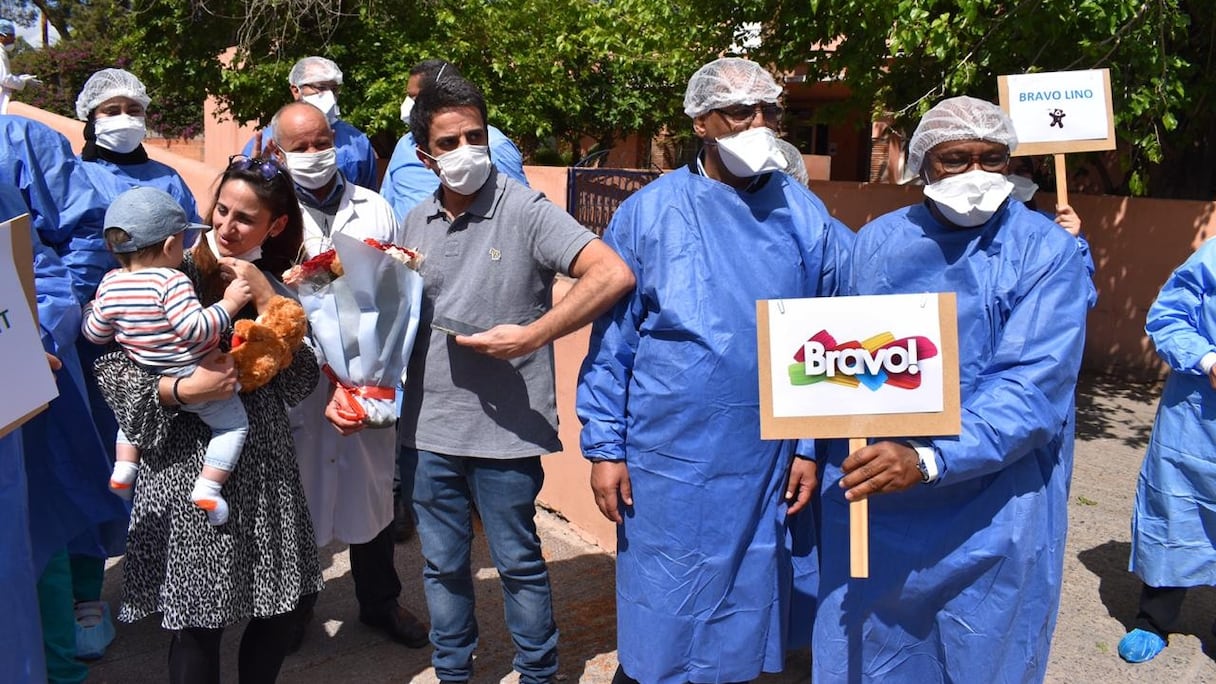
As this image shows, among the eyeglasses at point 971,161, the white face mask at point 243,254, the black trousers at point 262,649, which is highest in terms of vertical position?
the eyeglasses at point 971,161

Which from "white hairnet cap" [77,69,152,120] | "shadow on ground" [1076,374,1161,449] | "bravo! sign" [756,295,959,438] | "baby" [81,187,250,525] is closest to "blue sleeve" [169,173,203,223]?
"white hairnet cap" [77,69,152,120]

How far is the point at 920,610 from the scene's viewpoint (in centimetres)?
273

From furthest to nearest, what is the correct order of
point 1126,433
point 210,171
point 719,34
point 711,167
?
1. point 210,171
2. point 719,34
3. point 1126,433
4. point 711,167

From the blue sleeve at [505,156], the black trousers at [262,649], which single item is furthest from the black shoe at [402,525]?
the black trousers at [262,649]

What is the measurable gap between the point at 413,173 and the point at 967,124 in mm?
2487

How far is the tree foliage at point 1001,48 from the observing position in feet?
19.1

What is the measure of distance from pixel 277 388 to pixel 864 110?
5.76 m

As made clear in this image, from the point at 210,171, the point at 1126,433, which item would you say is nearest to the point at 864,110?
the point at 1126,433

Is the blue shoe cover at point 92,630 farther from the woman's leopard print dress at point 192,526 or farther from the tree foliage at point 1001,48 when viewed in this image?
the tree foliage at point 1001,48

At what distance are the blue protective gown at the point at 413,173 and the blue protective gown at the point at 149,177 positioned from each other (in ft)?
2.55

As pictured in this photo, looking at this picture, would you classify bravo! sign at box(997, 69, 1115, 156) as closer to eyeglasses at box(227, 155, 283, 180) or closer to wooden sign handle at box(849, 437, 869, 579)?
wooden sign handle at box(849, 437, 869, 579)

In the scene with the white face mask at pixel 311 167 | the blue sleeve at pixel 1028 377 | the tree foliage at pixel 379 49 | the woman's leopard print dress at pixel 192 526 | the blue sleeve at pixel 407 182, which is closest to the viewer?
the blue sleeve at pixel 1028 377

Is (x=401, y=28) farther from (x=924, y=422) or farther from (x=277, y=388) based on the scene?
(x=924, y=422)

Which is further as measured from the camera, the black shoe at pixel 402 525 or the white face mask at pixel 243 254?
the black shoe at pixel 402 525
